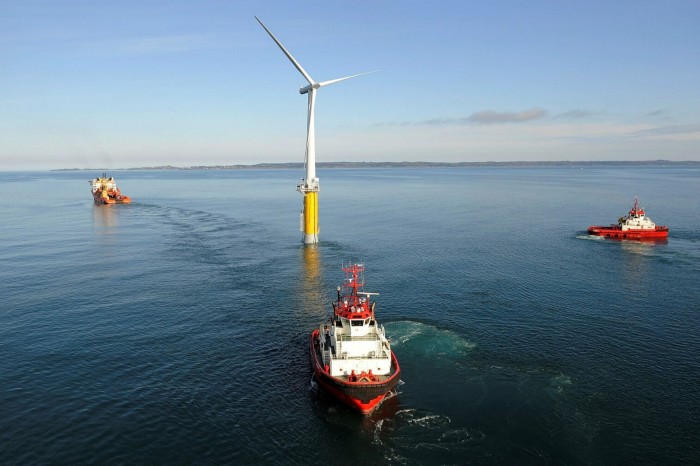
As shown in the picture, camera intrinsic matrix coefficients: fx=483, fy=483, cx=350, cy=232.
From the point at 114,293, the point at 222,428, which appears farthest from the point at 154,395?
the point at 114,293

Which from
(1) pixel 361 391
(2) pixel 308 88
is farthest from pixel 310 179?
(1) pixel 361 391

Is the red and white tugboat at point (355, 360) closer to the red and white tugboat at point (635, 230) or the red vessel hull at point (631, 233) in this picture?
the red vessel hull at point (631, 233)

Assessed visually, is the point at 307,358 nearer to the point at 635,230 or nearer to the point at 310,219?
the point at 310,219

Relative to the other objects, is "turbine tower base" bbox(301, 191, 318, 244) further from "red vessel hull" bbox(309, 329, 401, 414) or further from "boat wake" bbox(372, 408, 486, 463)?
"boat wake" bbox(372, 408, 486, 463)

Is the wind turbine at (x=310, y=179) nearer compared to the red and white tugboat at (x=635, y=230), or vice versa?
the wind turbine at (x=310, y=179)

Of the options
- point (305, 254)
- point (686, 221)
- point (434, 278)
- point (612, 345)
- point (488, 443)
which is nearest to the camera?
point (488, 443)

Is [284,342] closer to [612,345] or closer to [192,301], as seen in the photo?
[192,301]

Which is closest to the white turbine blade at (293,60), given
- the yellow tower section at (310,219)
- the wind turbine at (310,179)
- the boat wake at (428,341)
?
the wind turbine at (310,179)
